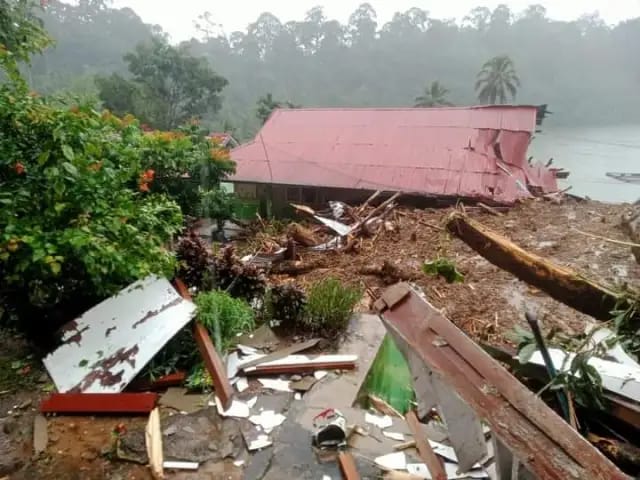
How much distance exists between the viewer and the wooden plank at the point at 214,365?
329 centimetres

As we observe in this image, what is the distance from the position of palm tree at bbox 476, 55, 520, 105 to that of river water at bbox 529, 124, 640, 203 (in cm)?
531

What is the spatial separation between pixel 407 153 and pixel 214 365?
9491 mm

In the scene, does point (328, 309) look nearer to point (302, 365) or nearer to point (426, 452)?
point (302, 365)

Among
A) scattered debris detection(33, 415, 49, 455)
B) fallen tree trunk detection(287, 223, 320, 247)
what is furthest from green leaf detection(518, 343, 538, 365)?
fallen tree trunk detection(287, 223, 320, 247)

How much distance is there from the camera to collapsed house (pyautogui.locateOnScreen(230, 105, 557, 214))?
10.3 m

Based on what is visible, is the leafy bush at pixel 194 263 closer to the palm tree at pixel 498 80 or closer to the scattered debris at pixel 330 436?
the scattered debris at pixel 330 436

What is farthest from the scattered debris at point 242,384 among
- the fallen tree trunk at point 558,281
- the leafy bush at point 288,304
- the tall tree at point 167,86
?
the tall tree at point 167,86

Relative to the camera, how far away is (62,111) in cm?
328

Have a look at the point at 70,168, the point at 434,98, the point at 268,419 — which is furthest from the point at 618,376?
the point at 434,98

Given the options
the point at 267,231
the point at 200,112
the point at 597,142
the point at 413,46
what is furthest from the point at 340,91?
the point at 267,231

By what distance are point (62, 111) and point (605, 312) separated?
4.08 m

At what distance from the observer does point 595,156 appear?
2580 centimetres

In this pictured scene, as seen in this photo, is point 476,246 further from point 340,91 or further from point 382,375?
point 340,91

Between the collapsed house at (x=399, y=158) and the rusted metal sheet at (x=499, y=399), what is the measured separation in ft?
27.4
